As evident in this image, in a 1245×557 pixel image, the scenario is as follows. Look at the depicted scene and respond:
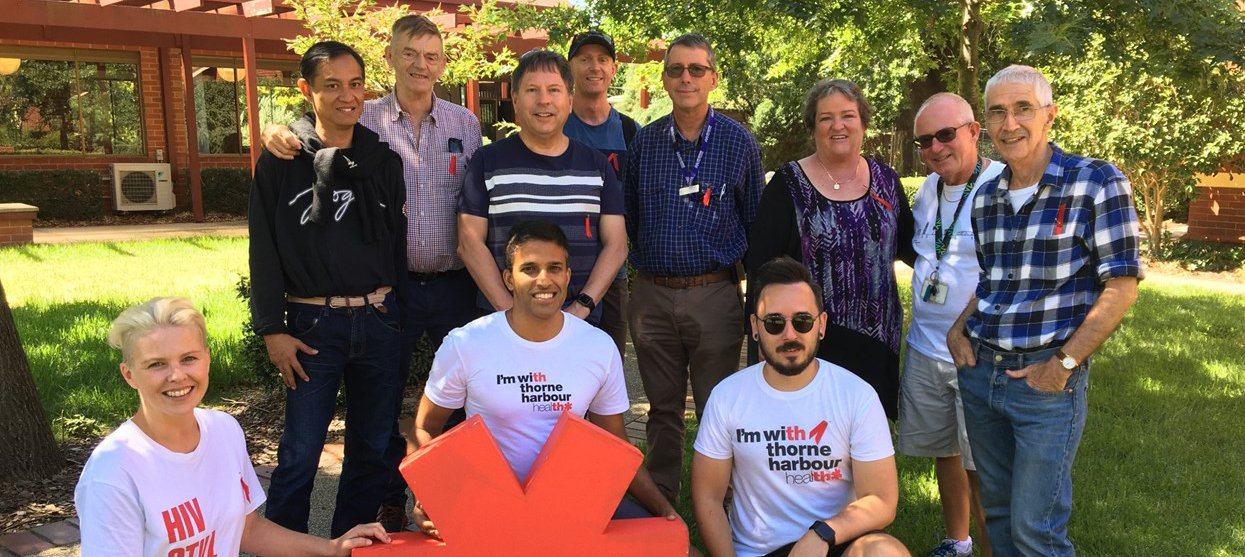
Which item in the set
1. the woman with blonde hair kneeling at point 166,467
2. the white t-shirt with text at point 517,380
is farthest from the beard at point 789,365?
the woman with blonde hair kneeling at point 166,467

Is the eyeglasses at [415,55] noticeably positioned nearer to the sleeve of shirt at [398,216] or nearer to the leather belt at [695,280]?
the sleeve of shirt at [398,216]

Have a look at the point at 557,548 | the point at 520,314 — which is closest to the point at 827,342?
the point at 520,314

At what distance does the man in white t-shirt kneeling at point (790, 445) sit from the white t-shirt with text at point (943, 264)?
2.31ft

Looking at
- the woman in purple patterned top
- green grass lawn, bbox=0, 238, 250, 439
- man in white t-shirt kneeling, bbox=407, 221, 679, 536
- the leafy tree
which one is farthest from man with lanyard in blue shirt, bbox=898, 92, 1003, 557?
the leafy tree

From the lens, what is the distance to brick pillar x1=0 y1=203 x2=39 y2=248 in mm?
12180

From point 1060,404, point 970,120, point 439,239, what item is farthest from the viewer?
point 439,239

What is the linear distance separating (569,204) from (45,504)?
2875 mm

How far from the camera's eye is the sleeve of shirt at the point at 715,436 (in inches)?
116

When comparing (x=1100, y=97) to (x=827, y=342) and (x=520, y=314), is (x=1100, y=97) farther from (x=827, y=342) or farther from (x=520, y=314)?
(x=520, y=314)

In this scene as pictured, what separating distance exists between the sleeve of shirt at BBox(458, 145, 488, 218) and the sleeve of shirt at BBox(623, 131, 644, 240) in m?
0.75

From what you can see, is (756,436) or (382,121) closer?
(756,436)

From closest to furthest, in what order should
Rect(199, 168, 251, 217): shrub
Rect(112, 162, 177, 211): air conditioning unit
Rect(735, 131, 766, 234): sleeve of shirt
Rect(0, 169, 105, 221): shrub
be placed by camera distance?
1. Rect(735, 131, 766, 234): sleeve of shirt
2. Rect(0, 169, 105, 221): shrub
3. Rect(112, 162, 177, 211): air conditioning unit
4. Rect(199, 168, 251, 217): shrub

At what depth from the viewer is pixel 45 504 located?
4.34 meters

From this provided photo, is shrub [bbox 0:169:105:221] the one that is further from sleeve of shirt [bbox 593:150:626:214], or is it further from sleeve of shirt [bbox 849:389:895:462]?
sleeve of shirt [bbox 849:389:895:462]
